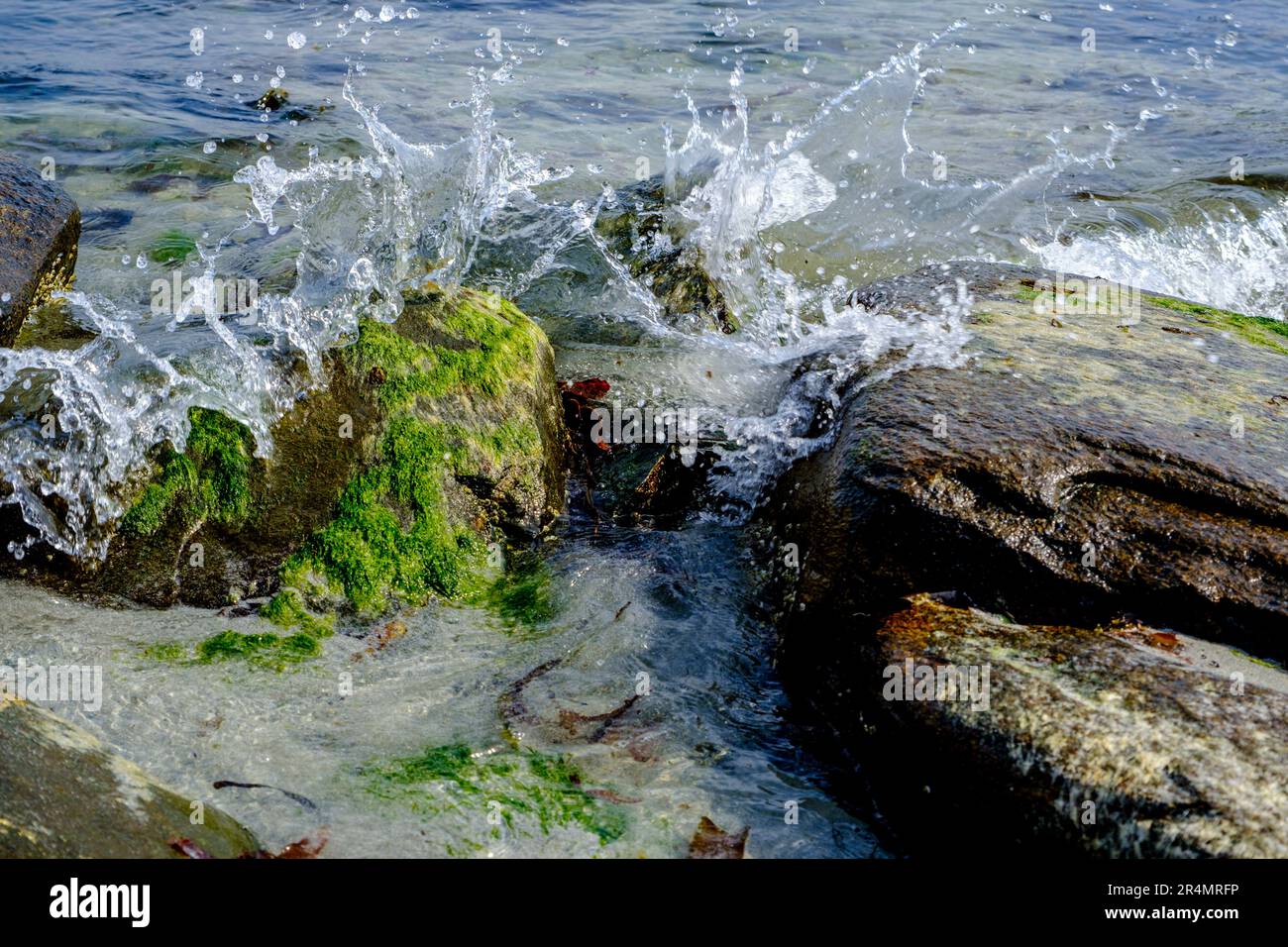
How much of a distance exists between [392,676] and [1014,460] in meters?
→ 2.11

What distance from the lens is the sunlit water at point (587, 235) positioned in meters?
3.22

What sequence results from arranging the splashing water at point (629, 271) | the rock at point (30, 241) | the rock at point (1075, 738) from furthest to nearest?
the rock at point (30, 241) < the splashing water at point (629, 271) < the rock at point (1075, 738)

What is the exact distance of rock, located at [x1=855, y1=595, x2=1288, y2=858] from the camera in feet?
8.14

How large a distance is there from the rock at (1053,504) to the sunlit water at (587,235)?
0.41 m

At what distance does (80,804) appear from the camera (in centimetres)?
240

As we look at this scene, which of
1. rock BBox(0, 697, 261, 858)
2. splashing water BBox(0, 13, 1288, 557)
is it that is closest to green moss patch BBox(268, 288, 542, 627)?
splashing water BBox(0, 13, 1288, 557)

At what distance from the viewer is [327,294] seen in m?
4.29

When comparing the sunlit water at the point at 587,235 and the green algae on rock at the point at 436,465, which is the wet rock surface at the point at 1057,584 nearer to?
the sunlit water at the point at 587,235

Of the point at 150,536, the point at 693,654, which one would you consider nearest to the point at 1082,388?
→ the point at 693,654

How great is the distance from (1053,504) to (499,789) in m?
1.90

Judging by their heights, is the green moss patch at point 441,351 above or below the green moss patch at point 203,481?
above

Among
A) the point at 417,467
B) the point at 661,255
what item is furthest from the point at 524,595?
the point at 661,255

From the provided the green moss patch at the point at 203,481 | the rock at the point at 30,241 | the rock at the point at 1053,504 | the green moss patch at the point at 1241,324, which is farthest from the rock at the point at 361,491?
the green moss patch at the point at 1241,324

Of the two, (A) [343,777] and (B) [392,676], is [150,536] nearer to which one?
(B) [392,676]
